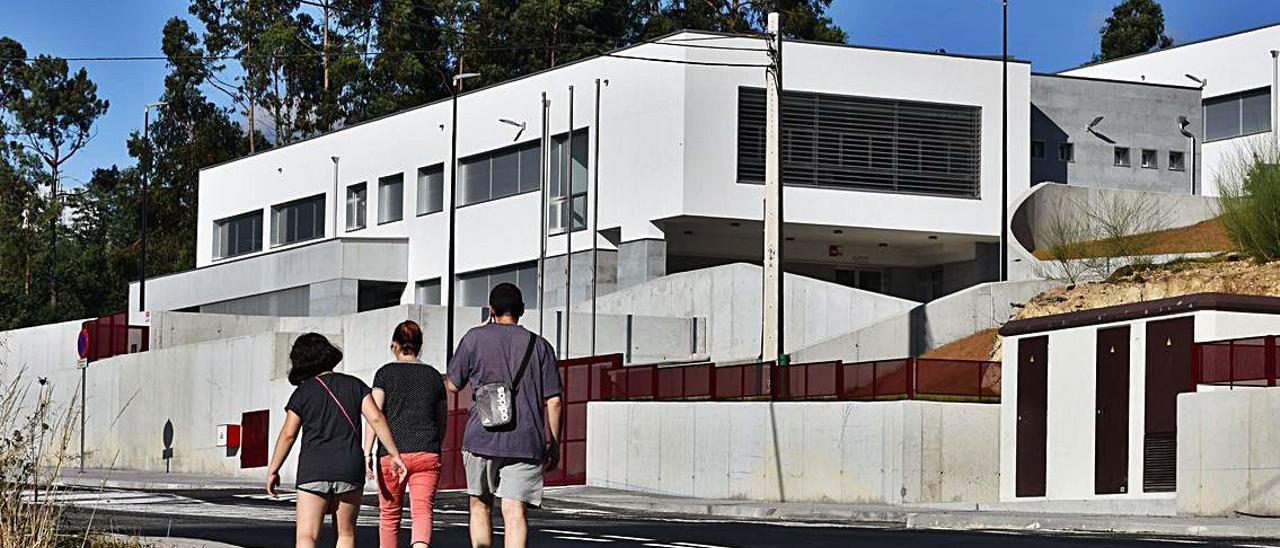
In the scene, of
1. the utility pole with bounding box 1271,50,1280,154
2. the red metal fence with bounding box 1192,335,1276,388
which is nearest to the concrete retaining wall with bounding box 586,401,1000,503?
the red metal fence with bounding box 1192,335,1276,388

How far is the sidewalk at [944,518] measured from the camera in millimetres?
21766

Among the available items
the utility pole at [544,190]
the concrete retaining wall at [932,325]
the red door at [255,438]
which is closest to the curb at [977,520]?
the concrete retaining wall at [932,325]

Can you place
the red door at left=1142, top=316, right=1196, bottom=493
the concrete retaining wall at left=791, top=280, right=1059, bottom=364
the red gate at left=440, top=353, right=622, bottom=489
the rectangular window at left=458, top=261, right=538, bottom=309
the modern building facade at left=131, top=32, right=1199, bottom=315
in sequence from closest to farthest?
1. the red door at left=1142, top=316, right=1196, bottom=493
2. the red gate at left=440, top=353, right=622, bottom=489
3. the concrete retaining wall at left=791, top=280, right=1059, bottom=364
4. the modern building facade at left=131, top=32, right=1199, bottom=315
5. the rectangular window at left=458, top=261, right=538, bottom=309

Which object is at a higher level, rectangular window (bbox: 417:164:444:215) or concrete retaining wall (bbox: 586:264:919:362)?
rectangular window (bbox: 417:164:444:215)

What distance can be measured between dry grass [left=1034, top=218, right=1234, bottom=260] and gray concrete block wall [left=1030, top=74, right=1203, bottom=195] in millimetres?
6351

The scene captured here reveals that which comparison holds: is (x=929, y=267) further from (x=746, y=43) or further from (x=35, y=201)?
(x=35, y=201)

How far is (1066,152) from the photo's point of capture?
60.0m

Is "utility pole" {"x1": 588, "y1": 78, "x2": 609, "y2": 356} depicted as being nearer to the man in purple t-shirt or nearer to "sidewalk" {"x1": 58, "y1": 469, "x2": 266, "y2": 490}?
"sidewalk" {"x1": 58, "y1": 469, "x2": 266, "y2": 490}

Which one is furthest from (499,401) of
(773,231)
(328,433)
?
(773,231)

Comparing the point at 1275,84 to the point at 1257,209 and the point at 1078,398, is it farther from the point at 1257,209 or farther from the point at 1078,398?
the point at 1078,398

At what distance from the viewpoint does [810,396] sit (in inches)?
1309

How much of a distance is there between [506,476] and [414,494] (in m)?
0.96

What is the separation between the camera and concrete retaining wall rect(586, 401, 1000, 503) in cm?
3133

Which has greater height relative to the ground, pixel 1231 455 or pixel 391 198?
pixel 391 198
